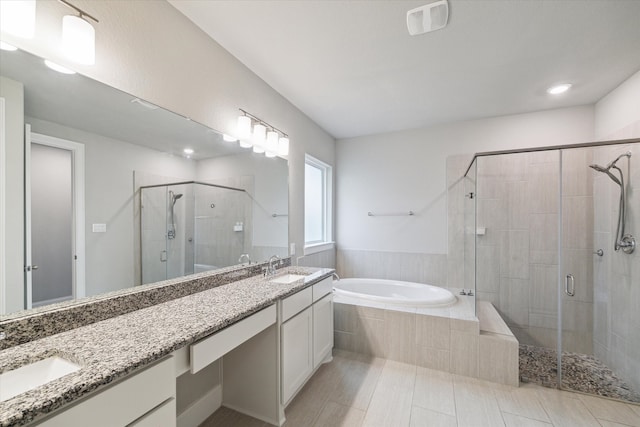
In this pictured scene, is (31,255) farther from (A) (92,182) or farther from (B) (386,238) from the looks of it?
(B) (386,238)

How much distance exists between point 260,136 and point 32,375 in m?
1.89

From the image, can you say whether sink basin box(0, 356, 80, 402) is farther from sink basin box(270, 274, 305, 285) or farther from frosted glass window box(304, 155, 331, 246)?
frosted glass window box(304, 155, 331, 246)

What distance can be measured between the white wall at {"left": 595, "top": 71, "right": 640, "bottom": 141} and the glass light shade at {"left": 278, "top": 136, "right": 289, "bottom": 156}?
116 inches

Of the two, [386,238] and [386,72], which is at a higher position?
[386,72]

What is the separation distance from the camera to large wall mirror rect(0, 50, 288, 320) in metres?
1.06

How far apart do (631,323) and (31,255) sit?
382 centimetres

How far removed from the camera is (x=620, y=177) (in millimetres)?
2295

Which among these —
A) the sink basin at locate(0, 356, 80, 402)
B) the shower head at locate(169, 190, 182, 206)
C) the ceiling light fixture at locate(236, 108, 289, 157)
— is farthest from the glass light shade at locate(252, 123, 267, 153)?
the sink basin at locate(0, 356, 80, 402)

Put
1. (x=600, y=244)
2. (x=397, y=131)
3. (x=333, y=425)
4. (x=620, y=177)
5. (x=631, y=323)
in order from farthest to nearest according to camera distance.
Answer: (x=397, y=131) < (x=600, y=244) < (x=620, y=177) < (x=631, y=323) < (x=333, y=425)

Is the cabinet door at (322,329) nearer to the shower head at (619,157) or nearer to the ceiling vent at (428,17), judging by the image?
the ceiling vent at (428,17)

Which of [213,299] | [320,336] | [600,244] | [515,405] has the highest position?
[600,244]

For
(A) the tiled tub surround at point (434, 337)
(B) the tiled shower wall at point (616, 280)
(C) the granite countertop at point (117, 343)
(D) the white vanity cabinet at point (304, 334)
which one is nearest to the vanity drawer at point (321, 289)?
(D) the white vanity cabinet at point (304, 334)

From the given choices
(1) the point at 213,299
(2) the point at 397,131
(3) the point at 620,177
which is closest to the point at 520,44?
(3) the point at 620,177

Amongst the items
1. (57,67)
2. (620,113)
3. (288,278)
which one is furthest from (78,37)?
(620,113)
